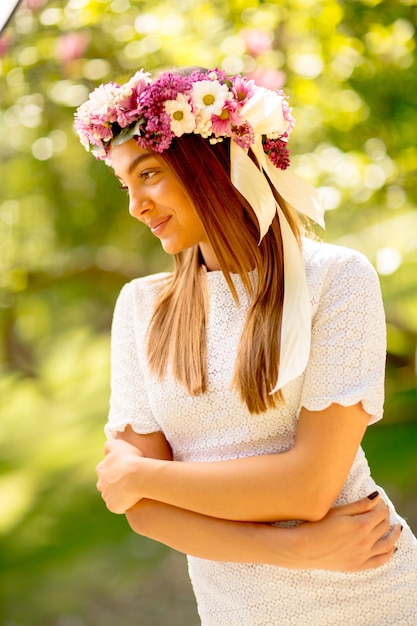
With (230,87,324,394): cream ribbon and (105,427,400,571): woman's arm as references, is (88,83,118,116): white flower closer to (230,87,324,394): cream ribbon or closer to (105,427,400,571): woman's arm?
(230,87,324,394): cream ribbon

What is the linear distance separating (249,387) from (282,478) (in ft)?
0.52

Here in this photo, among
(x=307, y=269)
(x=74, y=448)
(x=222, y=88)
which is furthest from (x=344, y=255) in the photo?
(x=74, y=448)

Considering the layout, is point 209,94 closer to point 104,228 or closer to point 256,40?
point 256,40

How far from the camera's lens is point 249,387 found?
139 centimetres

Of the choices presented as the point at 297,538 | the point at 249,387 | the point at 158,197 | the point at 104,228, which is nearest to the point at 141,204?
the point at 158,197

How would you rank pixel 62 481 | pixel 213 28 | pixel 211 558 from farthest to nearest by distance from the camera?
pixel 62 481 < pixel 213 28 < pixel 211 558

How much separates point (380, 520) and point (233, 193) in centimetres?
59

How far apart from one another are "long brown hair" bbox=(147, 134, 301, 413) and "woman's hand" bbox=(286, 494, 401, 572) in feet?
0.67

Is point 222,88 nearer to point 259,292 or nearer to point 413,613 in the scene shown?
point 259,292

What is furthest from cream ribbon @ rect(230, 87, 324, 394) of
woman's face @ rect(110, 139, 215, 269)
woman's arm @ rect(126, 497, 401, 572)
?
woman's arm @ rect(126, 497, 401, 572)

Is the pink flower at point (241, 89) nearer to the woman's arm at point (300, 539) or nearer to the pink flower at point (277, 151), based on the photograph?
the pink flower at point (277, 151)

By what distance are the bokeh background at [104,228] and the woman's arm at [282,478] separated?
2.12 m

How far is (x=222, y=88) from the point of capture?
1450mm

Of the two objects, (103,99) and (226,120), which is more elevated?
(103,99)
